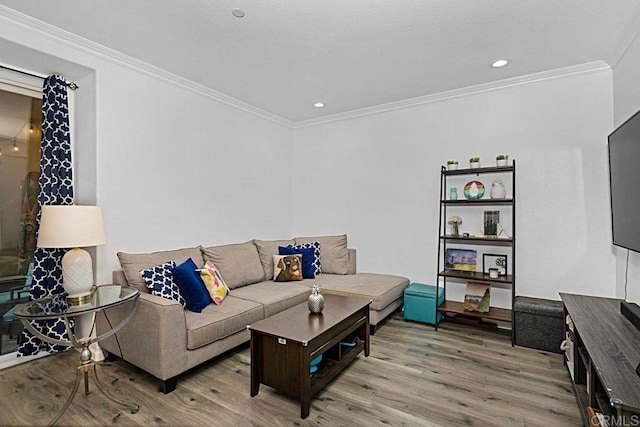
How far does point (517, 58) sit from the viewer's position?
305 centimetres

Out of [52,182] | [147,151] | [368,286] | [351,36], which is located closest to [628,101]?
[351,36]

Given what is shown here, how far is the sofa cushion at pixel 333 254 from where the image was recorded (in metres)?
4.33

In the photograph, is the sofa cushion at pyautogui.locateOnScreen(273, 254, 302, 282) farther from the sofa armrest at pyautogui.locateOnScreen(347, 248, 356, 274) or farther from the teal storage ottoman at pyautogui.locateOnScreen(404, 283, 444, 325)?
the teal storage ottoman at pyautogui.locateOnScreen(404, 283, 444, 325)

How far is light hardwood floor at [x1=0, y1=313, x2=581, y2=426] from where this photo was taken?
2041mm

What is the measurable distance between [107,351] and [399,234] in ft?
10.9

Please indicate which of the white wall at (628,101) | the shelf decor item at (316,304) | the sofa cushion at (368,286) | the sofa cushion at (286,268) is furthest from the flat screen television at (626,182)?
the sofa cushion at (286,268)

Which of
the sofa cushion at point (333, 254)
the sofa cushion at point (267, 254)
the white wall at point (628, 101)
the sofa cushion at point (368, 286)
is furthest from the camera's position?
the sofa cushion at point (333, 254)

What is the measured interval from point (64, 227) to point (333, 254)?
2.90 m

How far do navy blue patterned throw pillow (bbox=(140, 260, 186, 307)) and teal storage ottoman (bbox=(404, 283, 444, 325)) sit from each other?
93.1 inches

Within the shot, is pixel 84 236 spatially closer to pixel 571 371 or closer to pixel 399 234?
pixel 399 234

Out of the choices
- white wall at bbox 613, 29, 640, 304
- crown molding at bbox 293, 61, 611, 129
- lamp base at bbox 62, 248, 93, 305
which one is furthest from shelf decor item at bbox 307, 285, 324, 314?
crown molding at bbox 293, 61, 611, 129

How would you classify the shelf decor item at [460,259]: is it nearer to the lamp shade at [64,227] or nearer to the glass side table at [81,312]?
the glass side table at [81,312]

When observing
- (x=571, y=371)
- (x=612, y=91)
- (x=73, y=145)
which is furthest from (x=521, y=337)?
(x=73, y=145)

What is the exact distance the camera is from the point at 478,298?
3.46 m
